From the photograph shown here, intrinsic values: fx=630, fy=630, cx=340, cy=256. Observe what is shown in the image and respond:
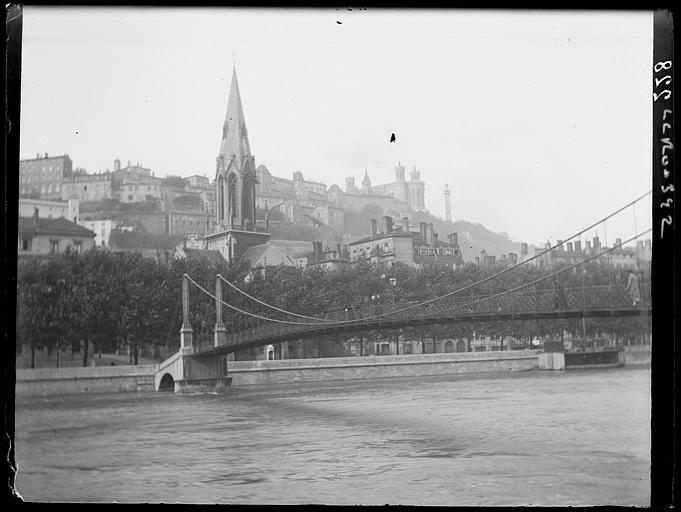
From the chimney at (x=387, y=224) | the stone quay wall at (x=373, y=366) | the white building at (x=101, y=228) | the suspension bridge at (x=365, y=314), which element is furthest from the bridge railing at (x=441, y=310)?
the white building at (x=101, y=228)

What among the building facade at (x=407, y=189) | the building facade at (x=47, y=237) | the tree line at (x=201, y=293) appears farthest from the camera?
the building facade at (x=407, y=189)

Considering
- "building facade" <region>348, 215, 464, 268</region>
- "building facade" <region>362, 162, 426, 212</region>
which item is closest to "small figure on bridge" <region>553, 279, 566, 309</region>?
"building facade" <region>348, 215, 464, 268</region>

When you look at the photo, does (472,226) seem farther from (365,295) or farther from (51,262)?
(51,262)

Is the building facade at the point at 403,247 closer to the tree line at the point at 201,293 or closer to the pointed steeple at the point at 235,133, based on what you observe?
the tree line at the point at 201,293

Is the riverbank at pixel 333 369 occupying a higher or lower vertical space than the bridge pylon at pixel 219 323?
lower

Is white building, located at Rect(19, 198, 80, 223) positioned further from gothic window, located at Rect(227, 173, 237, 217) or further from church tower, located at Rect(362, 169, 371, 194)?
church tower, located at Rect(362, 169, 371, 194)

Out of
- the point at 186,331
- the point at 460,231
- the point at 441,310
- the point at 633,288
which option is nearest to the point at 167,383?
the point at 186,331

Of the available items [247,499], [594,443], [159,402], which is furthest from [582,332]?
[159,402]
